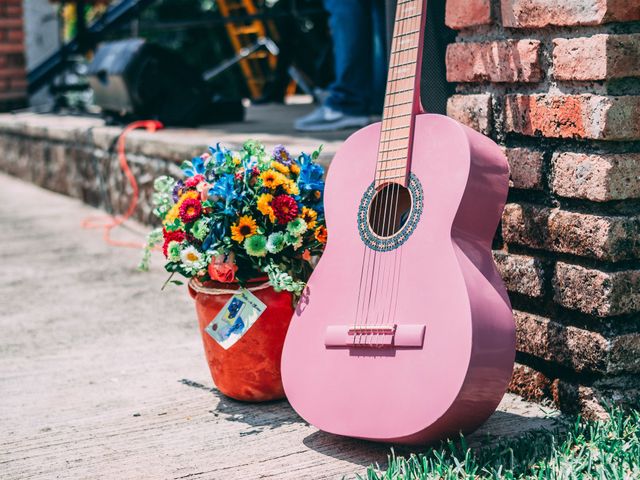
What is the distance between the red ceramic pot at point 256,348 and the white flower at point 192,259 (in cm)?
8

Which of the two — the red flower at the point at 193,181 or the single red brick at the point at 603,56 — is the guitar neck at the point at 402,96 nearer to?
the single red brick at the point at 603,56

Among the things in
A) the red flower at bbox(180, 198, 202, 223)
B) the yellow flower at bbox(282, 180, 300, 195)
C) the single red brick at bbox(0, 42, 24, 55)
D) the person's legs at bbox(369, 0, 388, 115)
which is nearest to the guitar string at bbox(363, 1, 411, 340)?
the yellow flower at bbox(282, 180, 300, 195)

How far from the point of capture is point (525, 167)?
7.78 feet

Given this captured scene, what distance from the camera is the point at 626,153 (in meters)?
2.16

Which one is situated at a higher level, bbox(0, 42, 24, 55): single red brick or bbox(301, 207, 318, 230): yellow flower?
bbox(0, 42, 24, 55): single red brick

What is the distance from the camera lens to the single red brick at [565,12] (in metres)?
2.10

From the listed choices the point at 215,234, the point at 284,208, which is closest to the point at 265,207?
the point at 284,208

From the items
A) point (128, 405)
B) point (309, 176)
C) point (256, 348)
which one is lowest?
point (128, 405)

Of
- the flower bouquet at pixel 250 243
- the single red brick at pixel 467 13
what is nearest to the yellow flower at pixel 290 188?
the flower bouquet at pixel 250 243

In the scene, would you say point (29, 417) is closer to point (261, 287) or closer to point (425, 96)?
point (261, 287)

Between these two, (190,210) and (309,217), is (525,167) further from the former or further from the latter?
(190,210)

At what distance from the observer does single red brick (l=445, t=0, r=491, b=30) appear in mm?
2396

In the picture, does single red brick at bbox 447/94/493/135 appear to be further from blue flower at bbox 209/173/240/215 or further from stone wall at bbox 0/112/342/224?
stone wall at bbox 0/112/342/224

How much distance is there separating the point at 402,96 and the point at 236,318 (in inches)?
28.2
